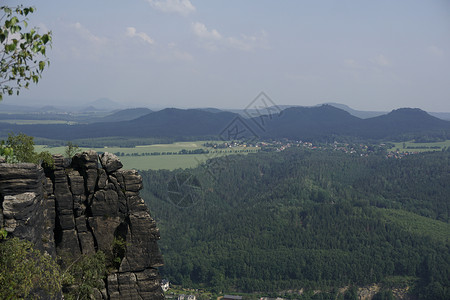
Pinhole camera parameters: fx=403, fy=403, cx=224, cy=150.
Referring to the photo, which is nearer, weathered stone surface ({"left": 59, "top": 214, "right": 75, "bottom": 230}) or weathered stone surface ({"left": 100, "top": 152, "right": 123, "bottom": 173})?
weathered stone surface ({"left": 59, "top": 214, "right": 75, "bottom": 230})

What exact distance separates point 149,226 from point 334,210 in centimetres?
9501

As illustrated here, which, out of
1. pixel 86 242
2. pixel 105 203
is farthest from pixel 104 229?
pixel 105 203

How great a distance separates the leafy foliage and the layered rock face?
3.15 metres

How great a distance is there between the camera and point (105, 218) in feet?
52.0

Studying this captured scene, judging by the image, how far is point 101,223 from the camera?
15.8 m

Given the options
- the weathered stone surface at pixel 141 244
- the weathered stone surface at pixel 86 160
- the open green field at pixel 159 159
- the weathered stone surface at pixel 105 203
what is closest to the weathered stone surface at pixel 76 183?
the weathered stone surface at pixel 86 160

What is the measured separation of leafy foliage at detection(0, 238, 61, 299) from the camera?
1062 centimetres

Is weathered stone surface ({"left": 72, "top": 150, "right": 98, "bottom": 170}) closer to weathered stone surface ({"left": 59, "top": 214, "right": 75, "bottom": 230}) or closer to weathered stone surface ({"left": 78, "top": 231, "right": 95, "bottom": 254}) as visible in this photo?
weathered stone surface ({"left": 59, "top": 214, "right": 75, "bottom": 230})

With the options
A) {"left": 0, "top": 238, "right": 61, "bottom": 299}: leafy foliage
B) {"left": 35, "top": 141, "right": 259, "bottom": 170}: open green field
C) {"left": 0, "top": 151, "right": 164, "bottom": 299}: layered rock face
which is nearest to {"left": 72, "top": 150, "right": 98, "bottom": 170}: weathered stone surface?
{"left": 0, "top": 151, "right": 164, "bottom": 299}: layered rock face

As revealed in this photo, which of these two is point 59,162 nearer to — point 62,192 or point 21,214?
point 62,192

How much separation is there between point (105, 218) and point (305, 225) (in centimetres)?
8830

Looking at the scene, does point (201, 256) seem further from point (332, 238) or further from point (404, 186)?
point (404, 186)

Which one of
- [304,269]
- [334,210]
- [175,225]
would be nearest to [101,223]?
[304,269]

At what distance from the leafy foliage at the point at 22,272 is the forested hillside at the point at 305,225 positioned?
6189 cm
